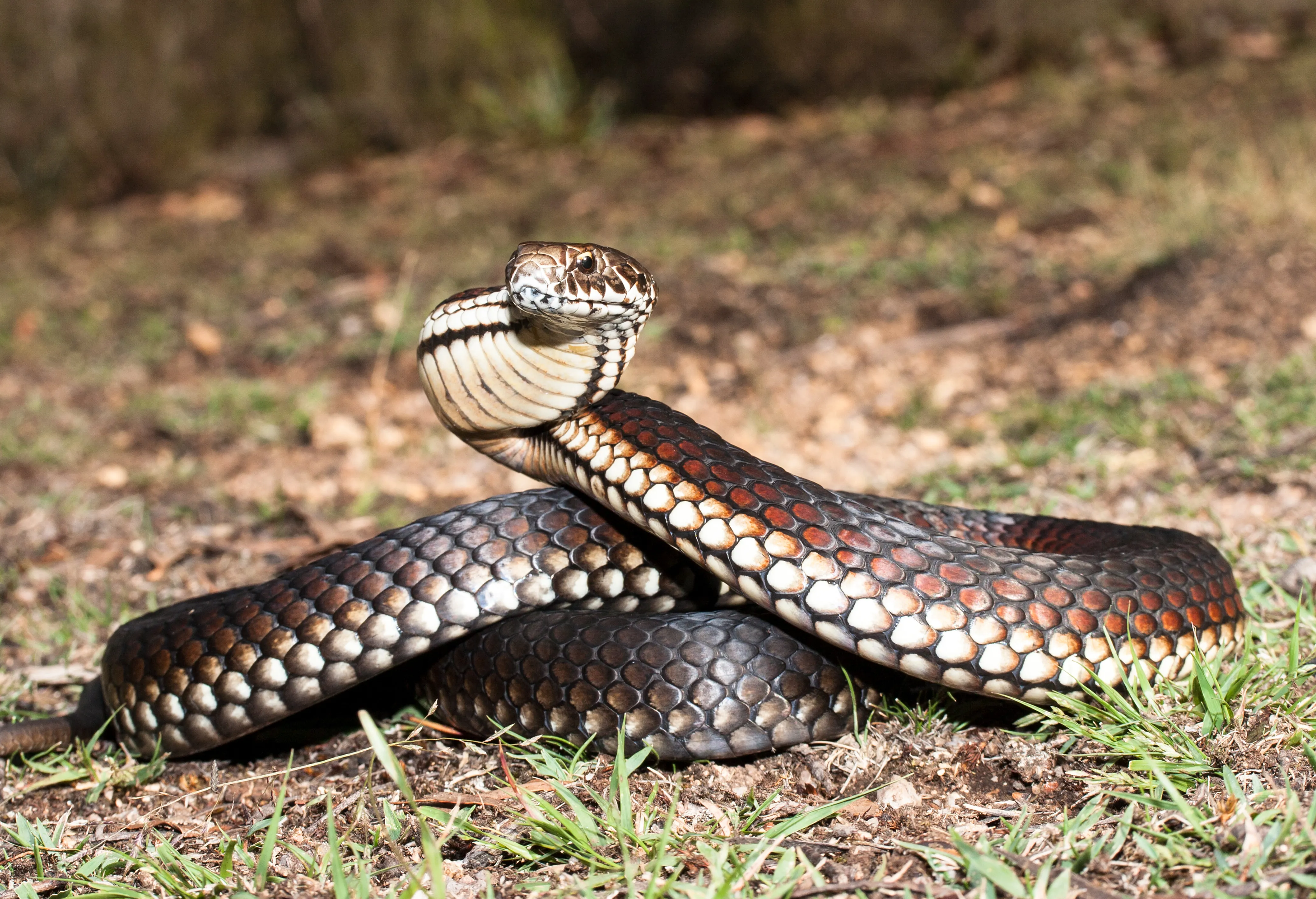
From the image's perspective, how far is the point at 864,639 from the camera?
2840mm

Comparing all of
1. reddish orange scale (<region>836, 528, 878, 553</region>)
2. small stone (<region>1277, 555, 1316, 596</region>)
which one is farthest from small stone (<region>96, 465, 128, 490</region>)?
small stone (<region>1277, 555, 1316, 596</region>)

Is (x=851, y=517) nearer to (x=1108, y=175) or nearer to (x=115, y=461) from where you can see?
(x=115, y=461)

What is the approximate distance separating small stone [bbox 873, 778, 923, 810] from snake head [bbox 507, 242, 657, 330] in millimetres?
1376

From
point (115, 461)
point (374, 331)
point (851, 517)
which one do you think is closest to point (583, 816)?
point (851, 517)

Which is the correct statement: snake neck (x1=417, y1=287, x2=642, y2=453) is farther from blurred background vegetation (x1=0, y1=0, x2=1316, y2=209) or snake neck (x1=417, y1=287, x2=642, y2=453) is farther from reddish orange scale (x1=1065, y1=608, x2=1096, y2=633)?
blurred background vegetation (x1=0, y1=0, x2=1316, y2=209)

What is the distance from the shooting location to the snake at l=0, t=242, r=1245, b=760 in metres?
2.88

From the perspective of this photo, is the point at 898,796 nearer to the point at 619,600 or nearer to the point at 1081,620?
the point at 1081,620

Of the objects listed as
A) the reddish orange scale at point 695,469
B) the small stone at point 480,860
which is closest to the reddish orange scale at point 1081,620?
the reddish orange scale at point 695,469

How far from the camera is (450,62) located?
14.6 metres

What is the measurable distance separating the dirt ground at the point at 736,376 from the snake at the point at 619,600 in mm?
212

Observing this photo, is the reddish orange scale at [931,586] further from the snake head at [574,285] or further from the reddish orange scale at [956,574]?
the snake head at [574,285]

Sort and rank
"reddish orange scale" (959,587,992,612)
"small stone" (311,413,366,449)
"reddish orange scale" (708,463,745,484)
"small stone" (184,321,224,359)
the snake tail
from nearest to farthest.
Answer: "reddish orange scale" (959,587,992,612)
"reddish orange scale" (708,463,745,484)
the snake tail
"small stone" (311,413,366,449)
"small stone" (184,321,224,359)

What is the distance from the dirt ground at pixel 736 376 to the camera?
313 centimetres

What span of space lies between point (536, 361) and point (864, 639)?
1139 mm
